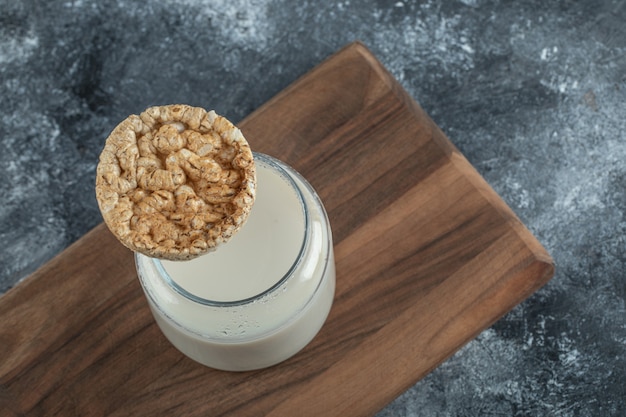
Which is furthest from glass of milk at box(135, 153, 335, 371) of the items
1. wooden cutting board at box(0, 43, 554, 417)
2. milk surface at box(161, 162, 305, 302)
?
wooden cutting board at box(0, 43, 554, 417)

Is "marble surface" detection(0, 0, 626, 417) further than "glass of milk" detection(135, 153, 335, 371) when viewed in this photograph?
Yes

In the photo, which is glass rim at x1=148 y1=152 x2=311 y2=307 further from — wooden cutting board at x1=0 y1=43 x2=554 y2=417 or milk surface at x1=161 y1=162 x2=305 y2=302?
wooden cutting board at x1=0 y1=43 x2=554 y2=417

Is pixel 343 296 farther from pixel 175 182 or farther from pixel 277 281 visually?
pixel 175 182

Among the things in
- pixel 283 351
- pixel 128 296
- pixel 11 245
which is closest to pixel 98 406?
pixel 128 296

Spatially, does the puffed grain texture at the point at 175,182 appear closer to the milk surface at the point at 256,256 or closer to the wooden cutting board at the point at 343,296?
the milk surface at the point at 256,256

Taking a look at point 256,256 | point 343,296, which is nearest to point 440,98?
point 343,296
